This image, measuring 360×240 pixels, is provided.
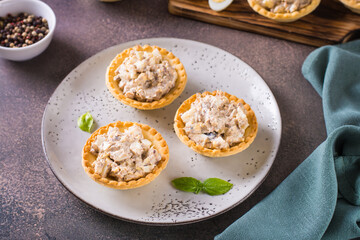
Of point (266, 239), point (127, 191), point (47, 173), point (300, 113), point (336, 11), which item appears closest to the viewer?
point (266, 239)

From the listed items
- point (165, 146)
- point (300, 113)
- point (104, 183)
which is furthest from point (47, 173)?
point (300, 113)

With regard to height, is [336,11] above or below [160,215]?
above

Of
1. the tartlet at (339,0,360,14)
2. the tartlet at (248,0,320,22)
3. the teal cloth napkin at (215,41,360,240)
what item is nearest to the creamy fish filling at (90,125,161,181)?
the teal cloth napkin at (215,41,360,240)

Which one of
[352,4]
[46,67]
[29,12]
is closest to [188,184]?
[46,67]

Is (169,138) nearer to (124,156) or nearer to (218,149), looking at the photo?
(218,149)

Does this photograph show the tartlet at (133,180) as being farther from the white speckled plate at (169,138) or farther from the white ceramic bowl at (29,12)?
the white ceramic bowl at (29,12)

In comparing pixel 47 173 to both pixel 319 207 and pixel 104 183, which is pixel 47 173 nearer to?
pixel 104 183
